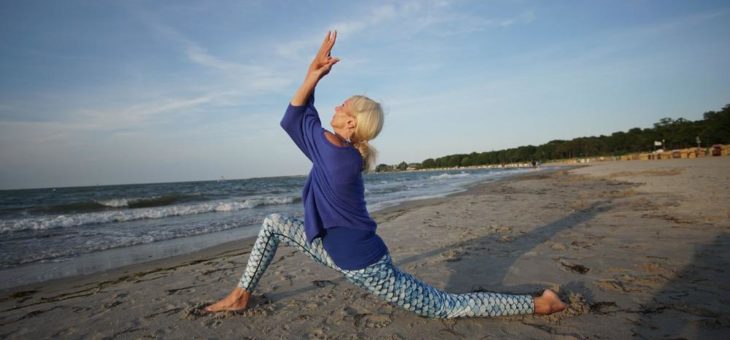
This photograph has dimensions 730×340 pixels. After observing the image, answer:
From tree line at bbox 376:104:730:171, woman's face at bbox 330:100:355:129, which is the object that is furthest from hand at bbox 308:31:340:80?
tree line at bbox 376:104:730:171

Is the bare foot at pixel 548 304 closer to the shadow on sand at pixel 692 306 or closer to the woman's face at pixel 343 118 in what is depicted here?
the shadow on sand at pixel 692 306

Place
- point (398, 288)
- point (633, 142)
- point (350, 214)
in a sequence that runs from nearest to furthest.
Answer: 1. point (350, 214)
2. point (398, 288)
3. point (633, 142)

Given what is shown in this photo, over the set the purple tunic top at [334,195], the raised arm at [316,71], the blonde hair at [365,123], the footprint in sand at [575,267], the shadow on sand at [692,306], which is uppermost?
the raised arm at [316,71]

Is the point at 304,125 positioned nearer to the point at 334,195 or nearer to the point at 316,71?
the point at 316,71

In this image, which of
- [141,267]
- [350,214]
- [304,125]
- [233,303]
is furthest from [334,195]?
[141,267]

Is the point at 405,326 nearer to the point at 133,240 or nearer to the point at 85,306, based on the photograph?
the point at 85,306

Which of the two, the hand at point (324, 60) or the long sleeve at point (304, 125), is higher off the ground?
the hand at point (324, 60)

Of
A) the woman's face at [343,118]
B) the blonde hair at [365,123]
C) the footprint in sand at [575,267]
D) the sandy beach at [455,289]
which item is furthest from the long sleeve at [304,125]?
the footprint in sand at [575,267]

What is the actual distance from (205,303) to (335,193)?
191 centimetres

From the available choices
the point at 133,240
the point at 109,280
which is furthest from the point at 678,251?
the point at 133,240

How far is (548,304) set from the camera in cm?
252

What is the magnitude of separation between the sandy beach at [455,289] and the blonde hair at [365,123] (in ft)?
4.10

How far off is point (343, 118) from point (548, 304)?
1.93 metres

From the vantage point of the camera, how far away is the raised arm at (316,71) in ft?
6.82
